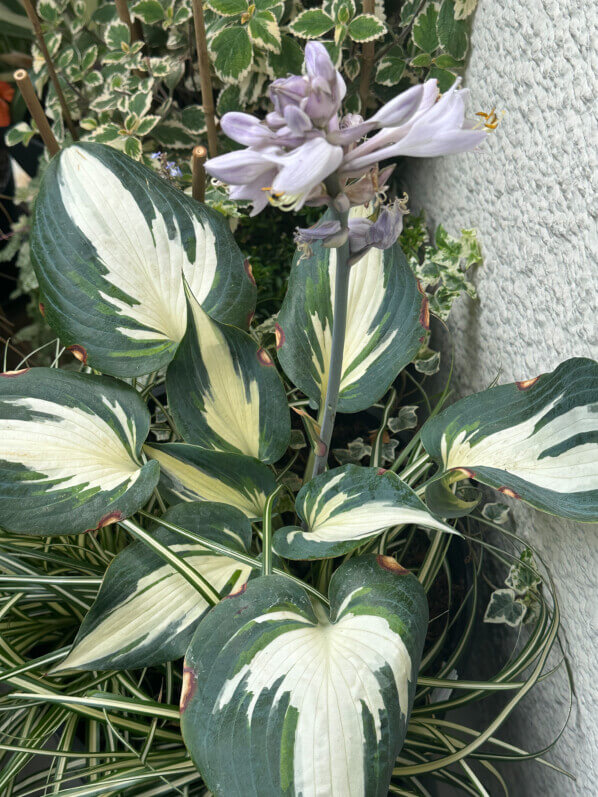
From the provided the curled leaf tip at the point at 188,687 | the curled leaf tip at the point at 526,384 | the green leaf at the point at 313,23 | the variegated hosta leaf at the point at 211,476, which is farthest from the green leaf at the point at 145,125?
the curled leaf tip at the point at 188,687

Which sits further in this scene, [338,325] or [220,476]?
[220,476]

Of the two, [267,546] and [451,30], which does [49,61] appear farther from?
[267,546]

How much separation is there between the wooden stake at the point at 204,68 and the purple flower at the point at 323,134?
19.8 inches

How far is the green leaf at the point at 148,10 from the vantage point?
3.19 ft

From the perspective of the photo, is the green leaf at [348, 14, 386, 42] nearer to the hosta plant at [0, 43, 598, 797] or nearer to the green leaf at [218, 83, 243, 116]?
the green leaf at [218, 83, 243, 116]

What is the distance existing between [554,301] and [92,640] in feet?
1.89

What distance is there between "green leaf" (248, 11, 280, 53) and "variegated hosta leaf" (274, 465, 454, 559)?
1.96 feet

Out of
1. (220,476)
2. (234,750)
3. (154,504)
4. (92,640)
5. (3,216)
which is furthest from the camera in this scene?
(3,216)

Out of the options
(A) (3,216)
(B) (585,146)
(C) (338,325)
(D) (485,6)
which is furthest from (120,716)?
(A) (3,216)

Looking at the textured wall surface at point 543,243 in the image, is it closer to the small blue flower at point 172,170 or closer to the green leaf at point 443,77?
the green leaf at point 443,77

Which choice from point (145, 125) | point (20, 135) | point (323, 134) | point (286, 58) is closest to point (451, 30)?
point (286, 58)

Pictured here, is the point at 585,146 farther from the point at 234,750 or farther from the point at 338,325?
the point at 234,750

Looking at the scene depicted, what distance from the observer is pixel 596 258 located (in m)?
0.61

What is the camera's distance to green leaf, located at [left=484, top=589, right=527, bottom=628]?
791mm
